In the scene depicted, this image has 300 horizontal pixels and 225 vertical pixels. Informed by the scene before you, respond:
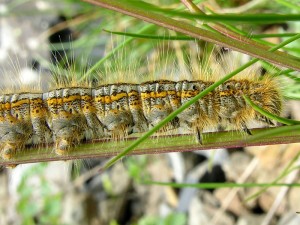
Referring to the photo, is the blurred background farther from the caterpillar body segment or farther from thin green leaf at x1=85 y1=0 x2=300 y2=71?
thin green leaf at x1=85 y1=0 x2=300 y2=71

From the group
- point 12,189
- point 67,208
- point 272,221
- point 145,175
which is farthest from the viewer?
point 12,189

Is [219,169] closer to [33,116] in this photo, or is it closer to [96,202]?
[96,202]

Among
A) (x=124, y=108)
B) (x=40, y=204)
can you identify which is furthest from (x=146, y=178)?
(x=124, y=108)

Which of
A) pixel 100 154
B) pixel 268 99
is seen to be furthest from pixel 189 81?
pixel 100 154

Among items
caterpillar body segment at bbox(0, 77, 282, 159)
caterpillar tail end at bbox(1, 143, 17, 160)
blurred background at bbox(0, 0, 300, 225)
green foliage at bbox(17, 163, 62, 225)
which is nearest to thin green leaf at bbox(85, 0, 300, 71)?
caterpillar body segment at bbox(0, 77, 282, 159)

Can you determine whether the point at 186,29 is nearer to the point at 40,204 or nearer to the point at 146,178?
the point at 146,178

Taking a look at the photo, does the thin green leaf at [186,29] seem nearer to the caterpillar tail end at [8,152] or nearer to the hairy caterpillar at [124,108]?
the hairy caterpillar at [124,108]

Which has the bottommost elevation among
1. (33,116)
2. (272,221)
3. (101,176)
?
(272,221)

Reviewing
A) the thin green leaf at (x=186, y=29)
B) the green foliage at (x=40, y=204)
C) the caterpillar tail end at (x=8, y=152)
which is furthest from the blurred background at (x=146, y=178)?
the thin green leaf at (x=186, y=29)
